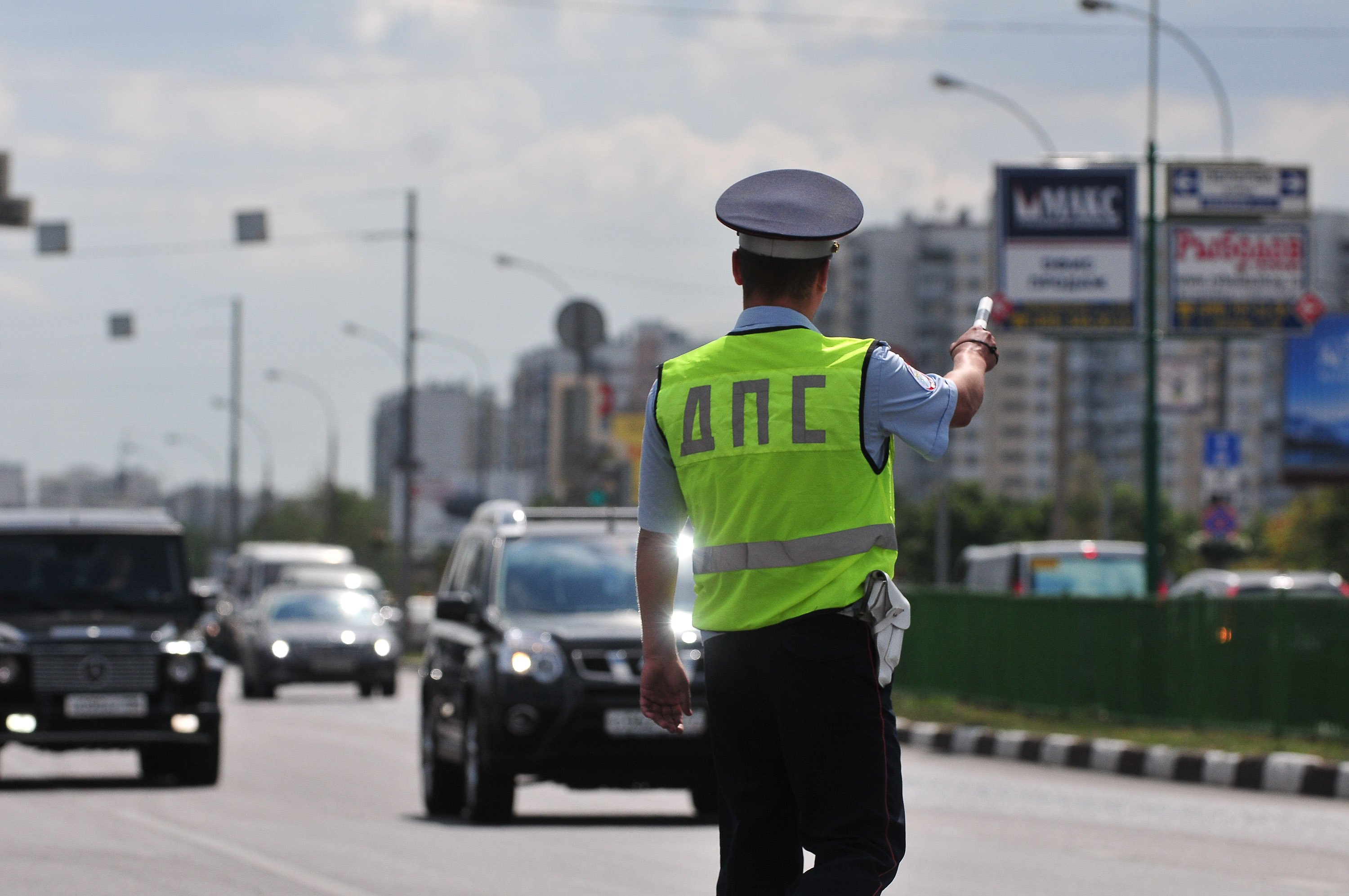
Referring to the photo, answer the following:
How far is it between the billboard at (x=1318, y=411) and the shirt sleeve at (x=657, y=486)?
41069mm

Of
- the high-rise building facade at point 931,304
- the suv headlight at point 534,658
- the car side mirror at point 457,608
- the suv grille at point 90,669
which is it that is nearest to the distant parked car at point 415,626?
the suv grille at point 90,669

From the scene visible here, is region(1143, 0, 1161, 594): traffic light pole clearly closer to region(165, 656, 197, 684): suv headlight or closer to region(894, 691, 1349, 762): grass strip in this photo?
region(894, 691, 1349, 762): grass strip

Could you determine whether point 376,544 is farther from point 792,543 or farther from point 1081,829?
point 792,543

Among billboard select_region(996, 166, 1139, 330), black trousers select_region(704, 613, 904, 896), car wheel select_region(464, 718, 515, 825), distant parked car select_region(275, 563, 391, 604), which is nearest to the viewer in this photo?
black trousers select_region(704, 613, 904, 896)

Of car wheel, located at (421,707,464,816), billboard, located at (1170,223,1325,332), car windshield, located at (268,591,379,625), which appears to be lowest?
car windshield, located at (268,591,379,625)

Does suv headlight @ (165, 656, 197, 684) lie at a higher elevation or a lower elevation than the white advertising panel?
lower

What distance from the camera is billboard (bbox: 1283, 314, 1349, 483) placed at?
44.3 m

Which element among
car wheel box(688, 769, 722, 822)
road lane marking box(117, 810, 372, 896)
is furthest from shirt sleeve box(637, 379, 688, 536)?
car wheel box(688, 769, 722, 822)

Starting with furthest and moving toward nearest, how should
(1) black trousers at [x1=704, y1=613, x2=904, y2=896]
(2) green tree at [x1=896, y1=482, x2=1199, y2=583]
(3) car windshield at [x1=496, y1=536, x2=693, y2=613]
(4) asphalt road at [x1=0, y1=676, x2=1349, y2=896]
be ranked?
(2) green tree at [x1=896, y1=482, x2=1199, y2=583] < (3) car windshield at [x1=496, y1=536, x2=693, y2=613] < (4) asphalt road at [x1=0, y1=676, x2=1349, y2=896] < (1) black trousers at [x1=704, y1=613, x2=904, y2=896]

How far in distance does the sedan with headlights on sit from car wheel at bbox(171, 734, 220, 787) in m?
16.8

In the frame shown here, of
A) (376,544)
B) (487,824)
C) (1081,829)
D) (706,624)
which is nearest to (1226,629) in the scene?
(1081,829)

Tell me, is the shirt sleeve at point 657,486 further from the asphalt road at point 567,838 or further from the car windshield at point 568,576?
the car windshield at point 568,576

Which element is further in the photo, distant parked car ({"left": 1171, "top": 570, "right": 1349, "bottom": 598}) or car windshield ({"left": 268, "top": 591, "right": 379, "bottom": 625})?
car windshield ({"left": 268, "top": 591, "right": 379, "bottom": 625})

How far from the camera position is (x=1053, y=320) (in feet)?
97.2
